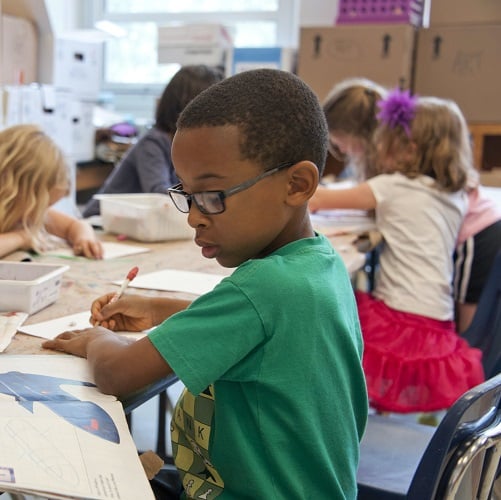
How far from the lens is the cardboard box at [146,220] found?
1837mm

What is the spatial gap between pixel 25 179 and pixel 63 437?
1023 millimetres

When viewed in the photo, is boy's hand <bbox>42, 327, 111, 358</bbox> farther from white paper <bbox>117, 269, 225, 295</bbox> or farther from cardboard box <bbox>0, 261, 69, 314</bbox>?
white paper <bbox>117, 269, 225, 295</bbox>

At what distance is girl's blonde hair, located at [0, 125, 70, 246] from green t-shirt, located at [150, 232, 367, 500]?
0.91 metres

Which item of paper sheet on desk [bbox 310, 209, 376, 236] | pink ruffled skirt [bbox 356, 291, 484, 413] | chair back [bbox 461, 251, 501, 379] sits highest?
paper sheet on desk [bbox 310, 209, 376, 236]

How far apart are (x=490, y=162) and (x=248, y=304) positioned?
3198 mm

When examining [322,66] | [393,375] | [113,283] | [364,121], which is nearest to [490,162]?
[322,66]

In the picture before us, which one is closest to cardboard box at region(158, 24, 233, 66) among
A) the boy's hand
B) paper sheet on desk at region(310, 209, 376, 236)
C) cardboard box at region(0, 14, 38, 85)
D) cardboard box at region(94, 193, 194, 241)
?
cardboard box at region(0, 14, 38, 85)

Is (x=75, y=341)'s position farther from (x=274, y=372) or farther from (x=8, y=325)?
(x=274, y=372)

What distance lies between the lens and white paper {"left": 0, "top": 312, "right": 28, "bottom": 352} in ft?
3.20

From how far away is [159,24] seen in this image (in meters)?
4.40

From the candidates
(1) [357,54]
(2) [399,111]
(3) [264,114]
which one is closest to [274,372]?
(3) [264,114]

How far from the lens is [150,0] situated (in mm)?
4441

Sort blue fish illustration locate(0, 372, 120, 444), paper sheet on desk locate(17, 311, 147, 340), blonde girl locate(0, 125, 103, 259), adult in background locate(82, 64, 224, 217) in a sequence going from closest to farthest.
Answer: blue fish illustration locate(0, 372, 120, 444), paper sheet on desk locate(17, 311, 147, 340), blonde girl locate(0, 125, 103, 259), adult in background locate(82, 64, 224, 217)

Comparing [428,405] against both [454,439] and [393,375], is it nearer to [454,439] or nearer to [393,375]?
[393,375]
